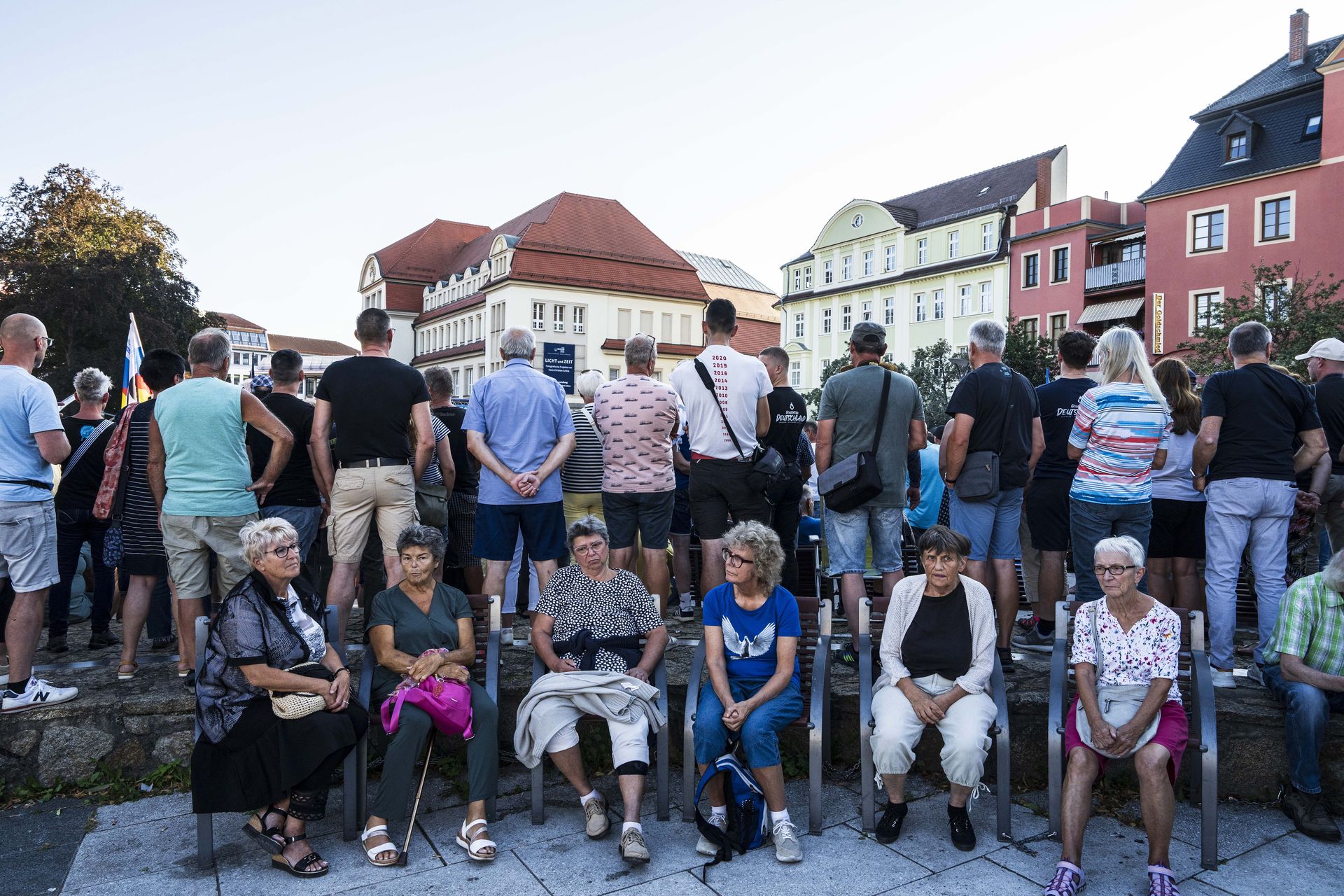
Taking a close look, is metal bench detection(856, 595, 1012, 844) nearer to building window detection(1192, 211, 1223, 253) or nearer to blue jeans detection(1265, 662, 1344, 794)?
blue jeans detection(1265, 662, 1344, 794)

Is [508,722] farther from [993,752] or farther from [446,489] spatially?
[993,752]

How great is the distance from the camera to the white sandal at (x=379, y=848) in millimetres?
3932

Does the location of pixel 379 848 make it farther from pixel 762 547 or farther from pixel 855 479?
pixel 855 479

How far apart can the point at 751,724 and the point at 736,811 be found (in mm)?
392

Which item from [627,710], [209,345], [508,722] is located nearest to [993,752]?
[627,710]

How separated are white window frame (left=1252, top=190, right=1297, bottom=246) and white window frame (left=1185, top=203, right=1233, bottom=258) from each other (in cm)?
27

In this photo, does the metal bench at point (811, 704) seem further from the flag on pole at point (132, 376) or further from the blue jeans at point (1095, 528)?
the flag on pole at point (132, 376)

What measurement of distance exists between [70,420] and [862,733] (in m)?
5.91

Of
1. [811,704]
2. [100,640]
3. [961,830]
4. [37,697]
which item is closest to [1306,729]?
[961,830]

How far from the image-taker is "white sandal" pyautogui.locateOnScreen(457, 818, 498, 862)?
3949 mm

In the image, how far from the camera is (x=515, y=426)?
564 cm

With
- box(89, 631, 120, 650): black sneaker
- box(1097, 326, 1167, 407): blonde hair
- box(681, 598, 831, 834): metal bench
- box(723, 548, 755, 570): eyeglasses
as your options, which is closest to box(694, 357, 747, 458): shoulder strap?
box(681, 598, 831, 834): metal bench

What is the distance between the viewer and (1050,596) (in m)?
5.72

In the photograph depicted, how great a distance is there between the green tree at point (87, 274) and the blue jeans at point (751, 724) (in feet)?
102
